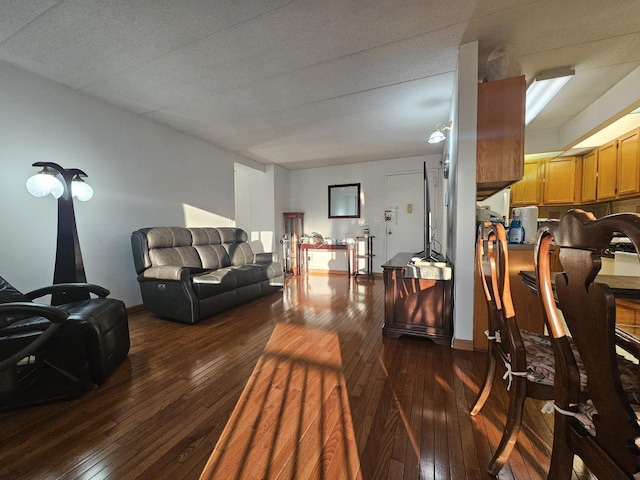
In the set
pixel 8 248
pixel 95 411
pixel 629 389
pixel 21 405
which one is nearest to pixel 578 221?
pixel 629 389

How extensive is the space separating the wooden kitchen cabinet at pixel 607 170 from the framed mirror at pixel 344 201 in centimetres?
357

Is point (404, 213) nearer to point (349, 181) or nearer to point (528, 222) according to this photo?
point (349, 181)

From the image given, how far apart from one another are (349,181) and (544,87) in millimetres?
3482

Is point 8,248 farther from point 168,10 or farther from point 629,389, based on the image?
point 629,389

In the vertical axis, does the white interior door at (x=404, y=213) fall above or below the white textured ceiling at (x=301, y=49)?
below

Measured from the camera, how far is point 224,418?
1.34 meters

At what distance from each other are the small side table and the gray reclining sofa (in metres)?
1.96

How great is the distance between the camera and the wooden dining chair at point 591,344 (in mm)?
530

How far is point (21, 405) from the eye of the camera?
1.42 metres

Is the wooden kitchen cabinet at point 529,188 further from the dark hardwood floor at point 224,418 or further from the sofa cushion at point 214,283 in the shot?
the sofa cushion at point 214,283

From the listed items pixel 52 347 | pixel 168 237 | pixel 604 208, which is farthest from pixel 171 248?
pixel 604 208

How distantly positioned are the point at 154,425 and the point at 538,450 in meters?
1.80

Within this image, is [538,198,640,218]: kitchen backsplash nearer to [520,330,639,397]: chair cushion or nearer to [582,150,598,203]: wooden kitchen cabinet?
[582,150,598,203]: wooden kitchen cabinet

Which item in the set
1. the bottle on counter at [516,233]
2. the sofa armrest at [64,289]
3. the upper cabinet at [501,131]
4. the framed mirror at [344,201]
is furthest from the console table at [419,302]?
the framed mirror at [344,201]
